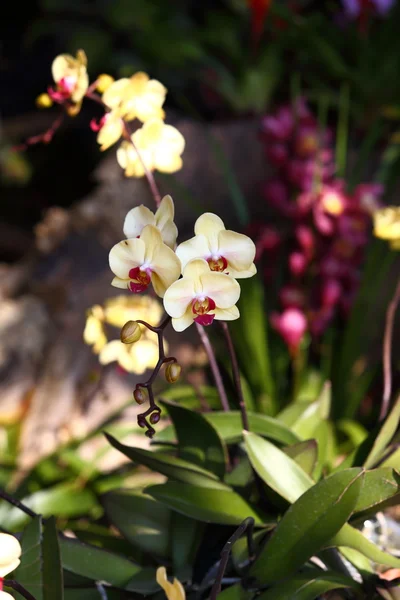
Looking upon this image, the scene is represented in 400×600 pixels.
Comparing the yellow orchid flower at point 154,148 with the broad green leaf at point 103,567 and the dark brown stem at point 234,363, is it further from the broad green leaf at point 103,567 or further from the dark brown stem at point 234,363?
the broad green leaf at point 103,567

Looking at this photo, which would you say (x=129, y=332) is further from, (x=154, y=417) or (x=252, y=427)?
(x=252, y=427)

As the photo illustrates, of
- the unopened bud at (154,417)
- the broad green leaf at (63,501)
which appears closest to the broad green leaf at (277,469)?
the unopened bud at (154,417)

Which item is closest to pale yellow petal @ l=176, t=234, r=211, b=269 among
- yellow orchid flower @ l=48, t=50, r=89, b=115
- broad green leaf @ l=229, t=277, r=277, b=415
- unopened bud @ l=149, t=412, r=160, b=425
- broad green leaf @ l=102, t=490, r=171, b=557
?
unopened bud @ l=149, t=412, r=160, b=425

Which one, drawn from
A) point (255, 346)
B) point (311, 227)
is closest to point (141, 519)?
point (255, 346)

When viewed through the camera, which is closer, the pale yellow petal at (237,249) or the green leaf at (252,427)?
the pale yellow petal at (237,249)

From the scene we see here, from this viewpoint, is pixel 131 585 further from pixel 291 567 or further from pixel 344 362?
pixel 344 362

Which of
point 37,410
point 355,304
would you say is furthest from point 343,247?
point 37,410
